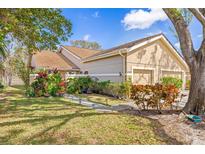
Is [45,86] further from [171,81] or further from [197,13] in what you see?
[171,81]

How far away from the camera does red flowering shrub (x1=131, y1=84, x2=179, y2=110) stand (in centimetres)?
707

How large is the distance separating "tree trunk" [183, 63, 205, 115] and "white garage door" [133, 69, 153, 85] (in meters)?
7.83

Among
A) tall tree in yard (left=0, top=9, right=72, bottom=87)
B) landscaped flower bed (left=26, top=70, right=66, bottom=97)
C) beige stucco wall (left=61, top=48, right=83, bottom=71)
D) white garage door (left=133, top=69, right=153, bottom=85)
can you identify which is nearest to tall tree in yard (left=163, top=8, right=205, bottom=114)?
tall tree in yard (left=0, top=9, right=72, bottom=87)

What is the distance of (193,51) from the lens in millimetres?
6977

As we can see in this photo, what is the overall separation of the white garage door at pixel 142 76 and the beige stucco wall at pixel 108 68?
136cm

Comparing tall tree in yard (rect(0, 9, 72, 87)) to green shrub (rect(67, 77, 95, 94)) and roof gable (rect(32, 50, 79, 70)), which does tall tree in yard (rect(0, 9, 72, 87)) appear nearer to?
green shrub (rect(67, 77, 95, 94))

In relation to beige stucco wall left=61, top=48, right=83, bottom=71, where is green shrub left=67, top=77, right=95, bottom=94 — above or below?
below

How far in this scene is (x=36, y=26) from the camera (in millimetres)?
7945

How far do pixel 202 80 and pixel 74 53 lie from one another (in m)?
19.6

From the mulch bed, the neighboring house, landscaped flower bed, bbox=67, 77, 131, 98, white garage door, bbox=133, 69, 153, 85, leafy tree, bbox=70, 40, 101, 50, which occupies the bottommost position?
the mulch bed

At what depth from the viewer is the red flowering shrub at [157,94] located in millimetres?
7069
